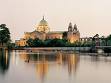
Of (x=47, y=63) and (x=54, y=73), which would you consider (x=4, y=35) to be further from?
(x=54, y=73)

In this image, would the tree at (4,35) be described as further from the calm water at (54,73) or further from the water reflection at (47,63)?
the calm water at (54,73)

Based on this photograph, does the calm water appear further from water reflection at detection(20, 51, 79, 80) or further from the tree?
the tree

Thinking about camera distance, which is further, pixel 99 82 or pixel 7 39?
pixel 7 39

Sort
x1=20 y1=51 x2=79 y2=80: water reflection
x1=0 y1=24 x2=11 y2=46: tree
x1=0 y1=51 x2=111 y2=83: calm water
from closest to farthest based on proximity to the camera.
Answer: x1=0 y1=51 x2=111 y2=83: calm water
x1=20 y1=51 x2=79 y2=80: water reflection
x1=0 y1=24 x2=11 y2=46: tree

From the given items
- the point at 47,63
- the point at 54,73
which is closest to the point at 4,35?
the point at 47,63

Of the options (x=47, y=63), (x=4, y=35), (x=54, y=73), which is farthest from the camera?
(x=4, y=35)

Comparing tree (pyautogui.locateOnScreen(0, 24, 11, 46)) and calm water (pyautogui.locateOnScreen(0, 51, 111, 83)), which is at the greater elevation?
tree (pyautogui.locateOnScreen(0, 24, 11, 46))

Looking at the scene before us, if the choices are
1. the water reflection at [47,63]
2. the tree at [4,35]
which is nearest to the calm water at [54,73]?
the water reflection at [47,63]

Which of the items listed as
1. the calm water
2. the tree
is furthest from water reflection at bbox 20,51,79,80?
the tree

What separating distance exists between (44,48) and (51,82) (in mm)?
145561

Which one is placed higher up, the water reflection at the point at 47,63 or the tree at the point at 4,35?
the tree at the point at 4,35

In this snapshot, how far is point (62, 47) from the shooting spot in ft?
545

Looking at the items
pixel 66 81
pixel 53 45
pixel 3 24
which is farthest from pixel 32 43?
pixel 66 81

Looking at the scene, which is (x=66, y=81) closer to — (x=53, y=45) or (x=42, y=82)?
(x=42, y=82)
